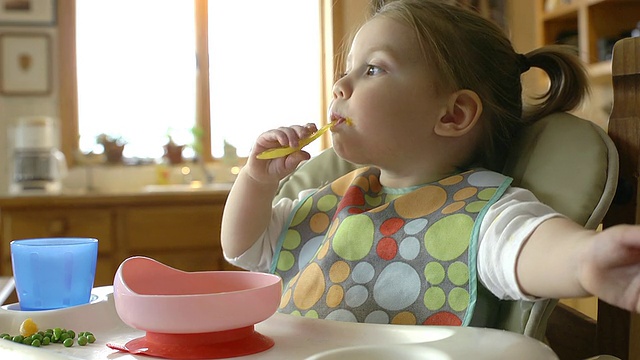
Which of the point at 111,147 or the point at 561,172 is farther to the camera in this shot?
the point at 111,147

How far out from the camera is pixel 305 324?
900mm

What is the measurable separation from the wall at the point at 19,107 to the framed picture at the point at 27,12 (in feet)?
0.09

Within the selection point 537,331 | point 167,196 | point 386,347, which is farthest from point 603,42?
point 386,347

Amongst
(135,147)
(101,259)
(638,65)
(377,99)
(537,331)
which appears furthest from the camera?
(135,147)

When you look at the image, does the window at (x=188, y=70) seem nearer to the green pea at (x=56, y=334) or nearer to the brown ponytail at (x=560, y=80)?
the brown ponytail at (x=560, y=80)

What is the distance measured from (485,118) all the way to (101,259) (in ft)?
7.39

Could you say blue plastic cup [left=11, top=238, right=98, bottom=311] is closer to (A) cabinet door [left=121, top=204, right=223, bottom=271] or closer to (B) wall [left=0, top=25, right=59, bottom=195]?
(A) cabinet door [left=121, top=204, right=223, bottom=271]

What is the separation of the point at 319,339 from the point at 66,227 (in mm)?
2456

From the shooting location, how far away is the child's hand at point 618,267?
23.5 inches

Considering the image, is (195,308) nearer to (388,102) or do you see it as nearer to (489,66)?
(388,102)

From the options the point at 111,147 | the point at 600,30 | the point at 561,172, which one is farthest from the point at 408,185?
the point at 111,147

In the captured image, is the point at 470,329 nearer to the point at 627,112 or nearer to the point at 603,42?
the point at 627,112

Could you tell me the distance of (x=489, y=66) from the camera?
118cm

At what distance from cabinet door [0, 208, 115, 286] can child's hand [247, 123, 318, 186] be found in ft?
6.79
